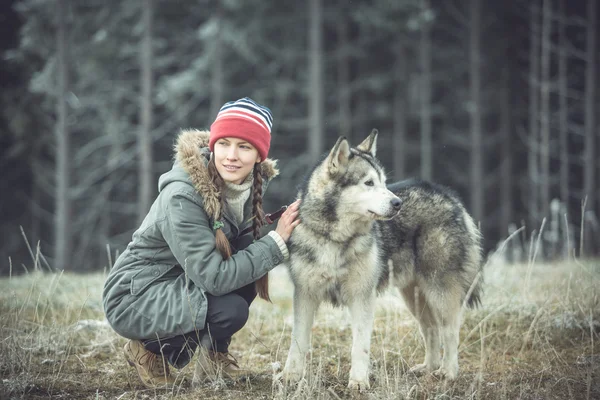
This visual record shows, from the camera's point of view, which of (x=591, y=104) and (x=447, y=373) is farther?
(x=591, y=104)

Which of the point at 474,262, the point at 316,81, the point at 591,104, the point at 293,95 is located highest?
the point at 293,95

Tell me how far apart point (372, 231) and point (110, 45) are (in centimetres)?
1480

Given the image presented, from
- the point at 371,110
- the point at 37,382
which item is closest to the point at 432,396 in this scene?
the point at 37,382

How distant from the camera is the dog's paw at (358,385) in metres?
3.56

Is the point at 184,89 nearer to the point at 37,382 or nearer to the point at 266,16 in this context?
the point at 266,16

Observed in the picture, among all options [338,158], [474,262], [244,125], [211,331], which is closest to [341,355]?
[474,262]

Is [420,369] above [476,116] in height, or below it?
below

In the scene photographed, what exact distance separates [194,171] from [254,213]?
1.88ft

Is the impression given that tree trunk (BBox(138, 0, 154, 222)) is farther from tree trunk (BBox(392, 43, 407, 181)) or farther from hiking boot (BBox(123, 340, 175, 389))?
hiking boot (BBox(123, 340, 175, 389))

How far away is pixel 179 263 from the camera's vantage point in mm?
3480

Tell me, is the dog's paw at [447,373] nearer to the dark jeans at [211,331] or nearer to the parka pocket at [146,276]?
the dark jeans at [211,331]

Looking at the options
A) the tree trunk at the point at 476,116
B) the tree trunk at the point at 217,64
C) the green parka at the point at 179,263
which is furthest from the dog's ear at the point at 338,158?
the tree trunk at the point at 476,116

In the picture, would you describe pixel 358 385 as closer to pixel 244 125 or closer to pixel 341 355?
pixel 341 355

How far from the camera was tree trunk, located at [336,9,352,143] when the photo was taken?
59.4 feet
